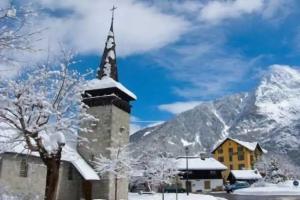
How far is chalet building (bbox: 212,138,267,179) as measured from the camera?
358ft

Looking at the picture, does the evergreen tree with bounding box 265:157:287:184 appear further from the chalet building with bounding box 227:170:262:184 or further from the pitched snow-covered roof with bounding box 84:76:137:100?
the pitched snow-covered roof with bounding box 84:76:137:100

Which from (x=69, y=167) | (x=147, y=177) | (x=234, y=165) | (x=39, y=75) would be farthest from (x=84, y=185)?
(x=234, y=165)

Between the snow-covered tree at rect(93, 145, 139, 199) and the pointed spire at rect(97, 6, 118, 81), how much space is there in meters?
9.36

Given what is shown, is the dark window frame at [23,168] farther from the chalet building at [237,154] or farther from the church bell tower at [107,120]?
the chalet building at [237,154]

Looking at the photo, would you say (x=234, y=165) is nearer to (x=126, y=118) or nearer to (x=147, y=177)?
(x=147, y=177)

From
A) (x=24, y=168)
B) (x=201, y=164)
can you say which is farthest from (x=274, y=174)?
(x=24, y=168)

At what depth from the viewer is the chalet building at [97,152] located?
119ft

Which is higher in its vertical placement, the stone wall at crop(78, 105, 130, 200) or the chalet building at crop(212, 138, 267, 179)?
the chalet building at crop(212, 138, 267, 179)

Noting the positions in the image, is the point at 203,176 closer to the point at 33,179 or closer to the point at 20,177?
the point at 33,179

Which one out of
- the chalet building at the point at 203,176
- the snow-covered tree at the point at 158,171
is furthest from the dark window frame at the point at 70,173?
the chalet building at the point at 203,176

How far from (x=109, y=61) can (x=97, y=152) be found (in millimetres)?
11618

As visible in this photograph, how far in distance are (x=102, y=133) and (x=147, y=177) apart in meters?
16.4

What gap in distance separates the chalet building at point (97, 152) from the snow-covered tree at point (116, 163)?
26.6 inches

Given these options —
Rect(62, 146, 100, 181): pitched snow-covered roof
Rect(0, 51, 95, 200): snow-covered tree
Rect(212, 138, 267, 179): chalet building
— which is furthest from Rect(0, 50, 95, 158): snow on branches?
Rect(212, 138, 267, 179): chalet building
